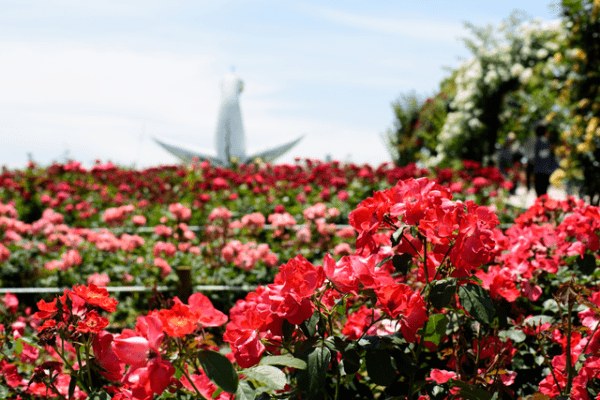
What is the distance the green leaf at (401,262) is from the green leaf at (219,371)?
416 mm

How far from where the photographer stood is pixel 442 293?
0.95 m

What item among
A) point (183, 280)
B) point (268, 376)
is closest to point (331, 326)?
point (268, 376)

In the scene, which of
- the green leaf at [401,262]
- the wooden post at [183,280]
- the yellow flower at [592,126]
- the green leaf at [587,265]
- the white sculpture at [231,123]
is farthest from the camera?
the white sculpture at [231,123]

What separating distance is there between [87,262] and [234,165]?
580cm

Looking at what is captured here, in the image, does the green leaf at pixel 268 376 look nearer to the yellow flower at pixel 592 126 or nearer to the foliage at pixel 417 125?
the yellow flower at pixel 592 126

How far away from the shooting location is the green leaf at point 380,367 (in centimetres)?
91

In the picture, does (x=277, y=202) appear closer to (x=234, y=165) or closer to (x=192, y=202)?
(x=192, y=202)

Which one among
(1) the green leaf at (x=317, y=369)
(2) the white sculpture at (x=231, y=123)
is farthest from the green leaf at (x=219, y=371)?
(2) the white sculpture at (x=231, y=123)

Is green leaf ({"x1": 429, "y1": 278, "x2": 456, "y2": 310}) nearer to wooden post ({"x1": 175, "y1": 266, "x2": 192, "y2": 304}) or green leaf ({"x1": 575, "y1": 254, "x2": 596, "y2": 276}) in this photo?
green leaf ({"x1": 575, "y1": 254, "x2": 596, "y2": 276})

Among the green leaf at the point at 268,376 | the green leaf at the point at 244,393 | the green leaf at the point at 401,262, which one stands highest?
the green leaf at the point at 401,262

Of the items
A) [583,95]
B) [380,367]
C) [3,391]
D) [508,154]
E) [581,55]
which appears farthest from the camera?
[508,154]

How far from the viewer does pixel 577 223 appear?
5.12ft

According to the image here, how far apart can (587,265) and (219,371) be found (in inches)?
50.5

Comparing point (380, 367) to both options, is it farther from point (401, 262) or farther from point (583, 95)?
point (583, 95)
